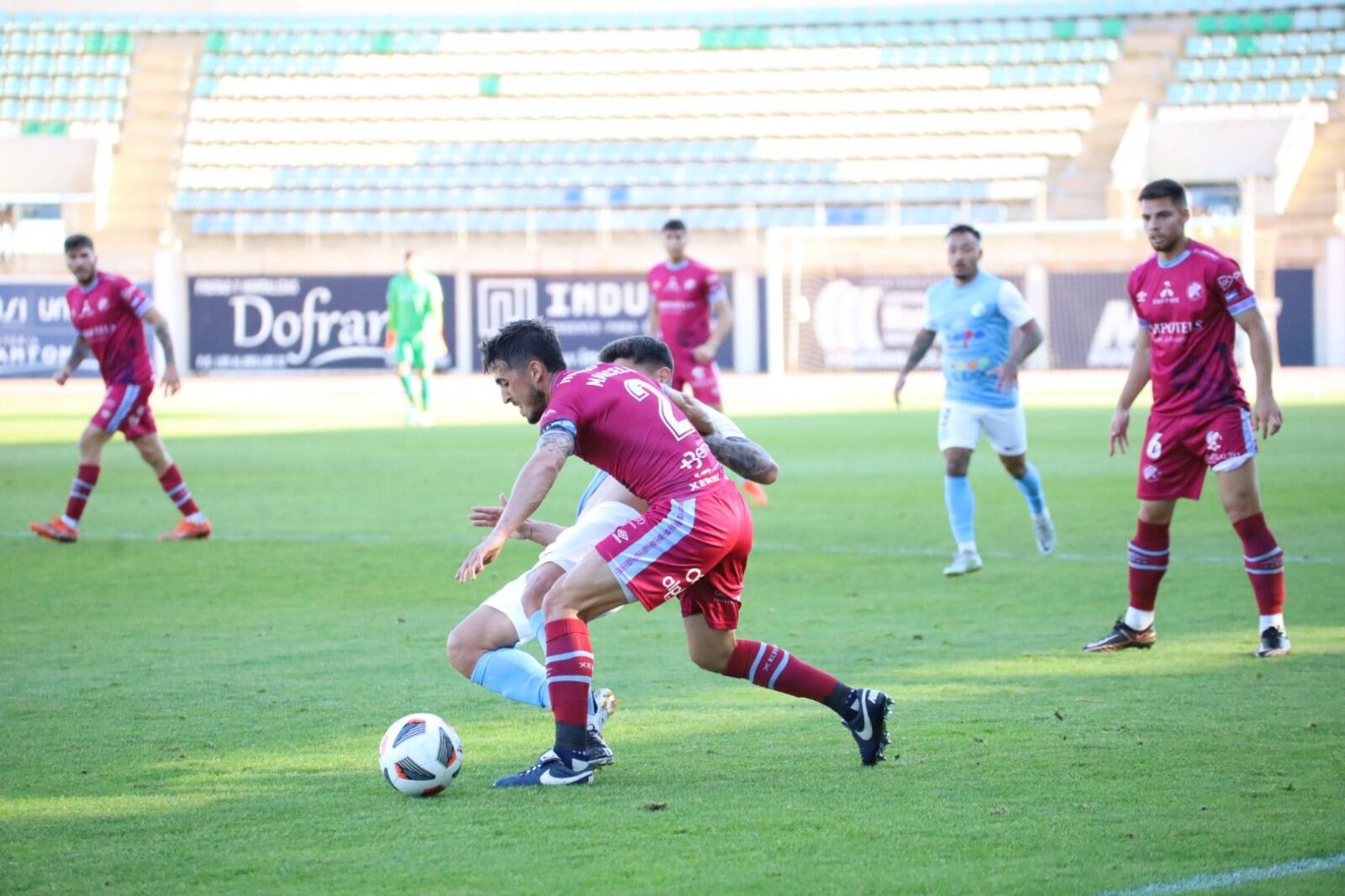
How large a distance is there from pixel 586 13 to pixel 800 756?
4336 cm

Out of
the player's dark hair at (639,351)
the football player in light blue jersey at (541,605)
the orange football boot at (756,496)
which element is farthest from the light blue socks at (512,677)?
the orange football boot at (756,496)

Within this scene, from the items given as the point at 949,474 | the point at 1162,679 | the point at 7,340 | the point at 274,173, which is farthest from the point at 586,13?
the point at 1162,679

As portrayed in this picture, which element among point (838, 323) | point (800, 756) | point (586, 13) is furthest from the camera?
point (586, 13)

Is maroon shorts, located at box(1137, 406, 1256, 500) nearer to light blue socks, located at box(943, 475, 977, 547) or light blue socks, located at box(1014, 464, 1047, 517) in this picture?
light blue socks, located at box(943, 475, 977, 547)

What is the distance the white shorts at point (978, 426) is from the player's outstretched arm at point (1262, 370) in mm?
2945

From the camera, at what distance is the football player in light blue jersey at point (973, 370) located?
9.55 meters

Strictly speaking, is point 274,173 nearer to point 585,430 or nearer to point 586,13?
point 586,13

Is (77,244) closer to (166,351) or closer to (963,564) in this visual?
(166,351)

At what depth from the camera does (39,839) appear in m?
4.16

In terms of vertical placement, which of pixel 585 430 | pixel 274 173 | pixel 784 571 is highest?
pixel 274 173

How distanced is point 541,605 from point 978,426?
5.22m

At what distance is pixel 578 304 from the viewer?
121ft

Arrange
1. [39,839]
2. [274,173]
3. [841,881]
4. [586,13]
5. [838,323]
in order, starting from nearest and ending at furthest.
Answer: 1. [841,881]
2. [39,839]
3. [838,323]
4. [274,173]
5. [586,13]

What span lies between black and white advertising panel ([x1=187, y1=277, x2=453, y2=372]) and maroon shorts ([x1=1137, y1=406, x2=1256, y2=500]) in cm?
3064
